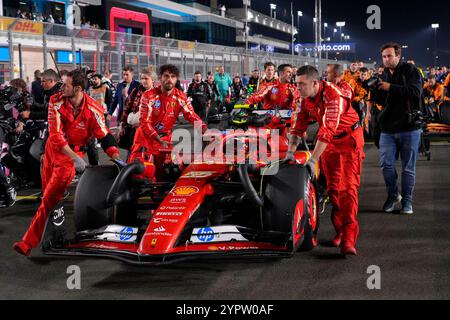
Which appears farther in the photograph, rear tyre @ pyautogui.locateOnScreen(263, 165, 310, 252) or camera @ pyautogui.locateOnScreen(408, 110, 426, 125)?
camera @ pyautogui.locateOnScreen(408, 110, 426, 125)

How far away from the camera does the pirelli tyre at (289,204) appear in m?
5.38

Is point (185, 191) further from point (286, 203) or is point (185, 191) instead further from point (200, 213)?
point (286, 203)

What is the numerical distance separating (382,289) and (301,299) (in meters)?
0.64

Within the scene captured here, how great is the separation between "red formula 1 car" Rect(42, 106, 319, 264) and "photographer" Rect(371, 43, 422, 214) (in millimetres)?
1834

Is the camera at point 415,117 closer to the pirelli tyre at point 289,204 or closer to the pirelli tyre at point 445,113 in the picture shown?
the pirelli tyre at point 289,204

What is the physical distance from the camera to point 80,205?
5.82 metres

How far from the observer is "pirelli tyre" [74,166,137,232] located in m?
5.78

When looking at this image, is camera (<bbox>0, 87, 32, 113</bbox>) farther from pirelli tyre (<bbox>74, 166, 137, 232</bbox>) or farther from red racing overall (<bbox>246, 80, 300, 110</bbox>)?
pirelli tyre (<bbox>74, 166, 137, 232</bbox>)

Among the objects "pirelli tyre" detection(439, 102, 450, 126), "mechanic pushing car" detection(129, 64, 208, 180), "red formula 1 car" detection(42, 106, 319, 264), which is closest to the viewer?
"red formula 1 car" detection(42, 106, 319, 264)

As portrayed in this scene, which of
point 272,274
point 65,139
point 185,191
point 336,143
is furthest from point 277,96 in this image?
point 272,274

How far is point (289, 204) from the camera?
5.41 metres

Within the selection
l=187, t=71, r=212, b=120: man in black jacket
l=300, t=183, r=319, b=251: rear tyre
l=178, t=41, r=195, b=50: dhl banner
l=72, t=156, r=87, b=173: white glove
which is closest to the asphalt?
l=300, t=183, r=319, b=251: rear tyre
